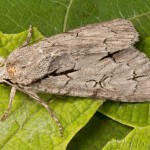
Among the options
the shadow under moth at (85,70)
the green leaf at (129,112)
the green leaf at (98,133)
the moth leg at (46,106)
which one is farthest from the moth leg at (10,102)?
the green leaf at (129,112)

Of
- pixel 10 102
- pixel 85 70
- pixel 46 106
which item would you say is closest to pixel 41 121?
pixel 46 106

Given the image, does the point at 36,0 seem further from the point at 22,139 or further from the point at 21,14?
the point at 22,139

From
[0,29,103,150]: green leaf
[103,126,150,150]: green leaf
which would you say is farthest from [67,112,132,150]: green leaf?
[103,126,150,150]: green leaf

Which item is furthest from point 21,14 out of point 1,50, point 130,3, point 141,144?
point 141,144

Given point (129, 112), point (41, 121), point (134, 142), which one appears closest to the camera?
point (134, 142)

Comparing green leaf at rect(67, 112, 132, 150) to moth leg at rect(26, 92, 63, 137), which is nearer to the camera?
moth leg at rect(26, 92, 63, 137)

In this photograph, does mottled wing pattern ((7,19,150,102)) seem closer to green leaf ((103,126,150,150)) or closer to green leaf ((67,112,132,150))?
green leaf ((67,112,132,150))

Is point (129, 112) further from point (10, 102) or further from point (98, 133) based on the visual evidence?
point (10, 102)
